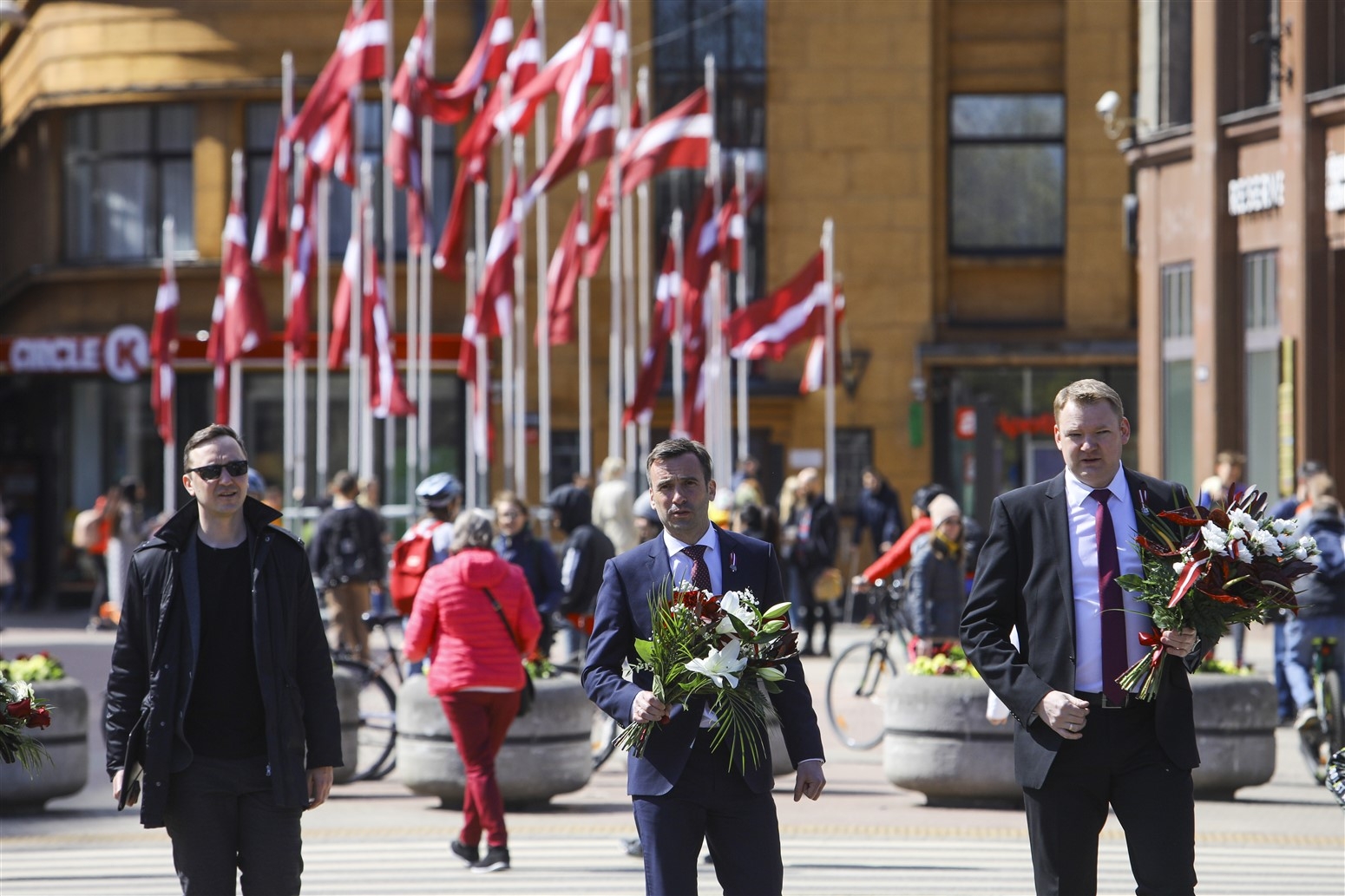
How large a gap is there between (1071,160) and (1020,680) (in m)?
27.5

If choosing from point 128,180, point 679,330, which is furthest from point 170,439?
point 128,180

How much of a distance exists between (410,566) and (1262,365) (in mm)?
12759

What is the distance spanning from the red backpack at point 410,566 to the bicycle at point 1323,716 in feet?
18.7

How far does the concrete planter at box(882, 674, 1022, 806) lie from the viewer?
12211 mm

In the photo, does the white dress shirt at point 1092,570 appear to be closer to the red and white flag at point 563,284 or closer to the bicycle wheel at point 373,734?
the bicycle wheel at point 373,734

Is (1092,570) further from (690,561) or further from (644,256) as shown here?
(644,256)

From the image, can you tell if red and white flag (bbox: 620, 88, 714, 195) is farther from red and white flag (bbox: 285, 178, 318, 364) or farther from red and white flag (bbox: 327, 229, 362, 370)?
red and white flag (bbox: 285, 178, 318, 364)

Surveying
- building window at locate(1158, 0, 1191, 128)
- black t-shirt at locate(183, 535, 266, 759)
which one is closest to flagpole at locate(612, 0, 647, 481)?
building window at locate(1158, 0, 1191, 128)

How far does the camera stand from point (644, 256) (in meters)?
32.1

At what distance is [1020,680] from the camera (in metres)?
6.12

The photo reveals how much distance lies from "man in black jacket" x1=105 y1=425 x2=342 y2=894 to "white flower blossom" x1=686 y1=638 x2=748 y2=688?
4.41 feet

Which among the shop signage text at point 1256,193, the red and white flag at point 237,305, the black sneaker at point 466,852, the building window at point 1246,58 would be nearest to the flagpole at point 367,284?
the red and white flag at point 237,305

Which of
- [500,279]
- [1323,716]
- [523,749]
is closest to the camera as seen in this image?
[523,749]

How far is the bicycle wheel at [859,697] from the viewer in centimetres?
1554
